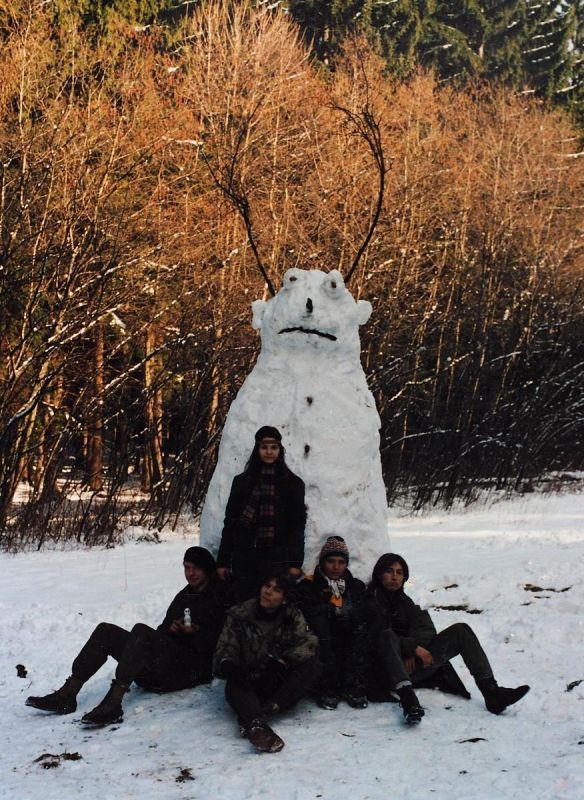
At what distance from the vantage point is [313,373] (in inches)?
186

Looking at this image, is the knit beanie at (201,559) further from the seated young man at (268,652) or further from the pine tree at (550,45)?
the pine tree at (550,45)

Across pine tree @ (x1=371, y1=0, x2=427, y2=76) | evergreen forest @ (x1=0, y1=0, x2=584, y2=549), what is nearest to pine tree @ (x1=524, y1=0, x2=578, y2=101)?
pine tree @ (x1=371, y1=0, x2=427, y2=76)

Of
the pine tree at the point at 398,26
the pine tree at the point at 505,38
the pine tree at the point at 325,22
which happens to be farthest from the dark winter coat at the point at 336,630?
the pine tree at the point at 505,38

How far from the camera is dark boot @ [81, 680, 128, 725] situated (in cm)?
371

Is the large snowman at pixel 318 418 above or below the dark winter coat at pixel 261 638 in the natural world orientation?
above

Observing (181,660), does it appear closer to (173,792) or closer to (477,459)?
(173,792)

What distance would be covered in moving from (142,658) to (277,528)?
2.85ft

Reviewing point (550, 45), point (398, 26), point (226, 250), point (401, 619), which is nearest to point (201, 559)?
point (401, 619)

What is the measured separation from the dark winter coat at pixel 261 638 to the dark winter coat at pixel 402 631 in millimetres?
402

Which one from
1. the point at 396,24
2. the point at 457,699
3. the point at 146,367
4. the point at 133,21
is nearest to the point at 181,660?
the point at 457,699

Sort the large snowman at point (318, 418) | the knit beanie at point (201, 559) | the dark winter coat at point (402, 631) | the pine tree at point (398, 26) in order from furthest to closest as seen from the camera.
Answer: the pine tree at point (398, 26) → the large snowman at point (318, 418) → the knit beanie at point (201, 559) → the dark winter coat at point (402, 631)

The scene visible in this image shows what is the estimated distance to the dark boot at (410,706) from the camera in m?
3.59

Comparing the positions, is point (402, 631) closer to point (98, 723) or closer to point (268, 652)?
point (268, 652)

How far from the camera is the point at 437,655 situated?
3973mm
